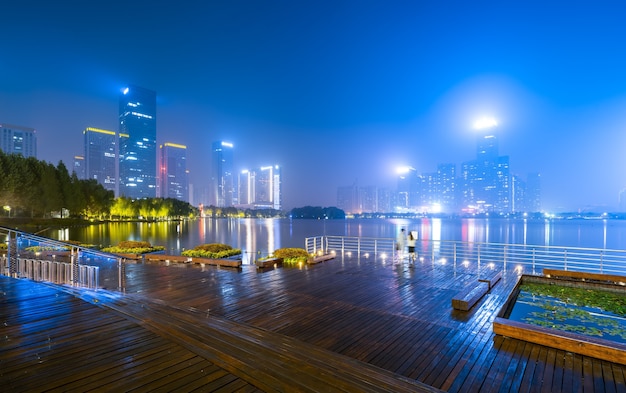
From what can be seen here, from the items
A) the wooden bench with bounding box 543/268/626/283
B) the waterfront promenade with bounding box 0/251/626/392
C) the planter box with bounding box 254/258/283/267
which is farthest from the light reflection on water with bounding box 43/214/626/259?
the waterfront promenade with bounding box 0/251/626/392

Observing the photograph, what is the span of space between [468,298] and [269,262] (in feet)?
23.7

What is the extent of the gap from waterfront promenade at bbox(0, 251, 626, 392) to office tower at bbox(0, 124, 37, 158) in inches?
6944

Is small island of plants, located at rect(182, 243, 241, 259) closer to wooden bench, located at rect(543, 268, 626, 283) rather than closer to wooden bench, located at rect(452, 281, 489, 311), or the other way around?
wooden bench, located at rect(452, 281, 489, 311)

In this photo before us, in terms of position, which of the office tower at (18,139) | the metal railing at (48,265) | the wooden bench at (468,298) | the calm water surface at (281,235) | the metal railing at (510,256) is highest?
the office tower at (18,139)

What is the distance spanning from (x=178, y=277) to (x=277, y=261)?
147 inches

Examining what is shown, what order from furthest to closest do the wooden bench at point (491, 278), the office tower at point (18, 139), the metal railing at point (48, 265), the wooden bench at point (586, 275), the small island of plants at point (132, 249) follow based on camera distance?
1. the office tower at point (18, 139)
2. the small island of plants at point (132, 249)
3. the wooden bench at point (586, 275)
4. the wooden bench at point (491, 278)
5. the metal railing at point (48, 265)

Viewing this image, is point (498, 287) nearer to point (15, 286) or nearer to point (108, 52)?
point (15, 286)

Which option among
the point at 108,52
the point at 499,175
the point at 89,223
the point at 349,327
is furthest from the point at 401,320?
the point at 499,175

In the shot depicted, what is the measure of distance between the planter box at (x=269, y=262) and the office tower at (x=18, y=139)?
172884mm

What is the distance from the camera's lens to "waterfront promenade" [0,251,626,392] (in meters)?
2.99

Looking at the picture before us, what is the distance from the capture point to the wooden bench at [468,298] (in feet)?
20.8

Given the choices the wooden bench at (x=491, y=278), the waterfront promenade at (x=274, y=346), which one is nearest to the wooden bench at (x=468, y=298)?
the waterfront promenade at (x=274, y=346)

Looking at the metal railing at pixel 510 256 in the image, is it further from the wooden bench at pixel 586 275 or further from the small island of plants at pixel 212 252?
the small island of plants at pixel 212 252

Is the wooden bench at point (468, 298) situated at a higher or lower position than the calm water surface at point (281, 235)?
higher
